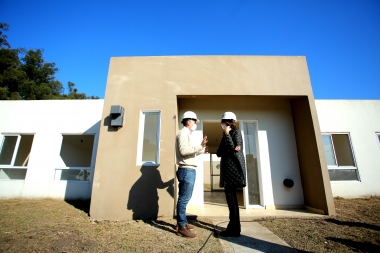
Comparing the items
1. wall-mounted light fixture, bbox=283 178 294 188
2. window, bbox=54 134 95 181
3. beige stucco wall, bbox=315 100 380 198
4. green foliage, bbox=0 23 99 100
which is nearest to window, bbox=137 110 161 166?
window, bbox=54 134 95 181

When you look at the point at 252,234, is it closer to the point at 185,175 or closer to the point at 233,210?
the point at 233,210

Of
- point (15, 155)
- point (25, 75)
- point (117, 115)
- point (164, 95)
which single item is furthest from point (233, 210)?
point (25, 75)

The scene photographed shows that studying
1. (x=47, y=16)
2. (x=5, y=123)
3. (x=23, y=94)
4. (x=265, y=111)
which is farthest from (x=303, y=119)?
(x=23, y=94)

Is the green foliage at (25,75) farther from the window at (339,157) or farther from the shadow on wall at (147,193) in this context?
the window at (339,157)

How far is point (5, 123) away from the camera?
5902mm

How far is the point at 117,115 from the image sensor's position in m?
3.71

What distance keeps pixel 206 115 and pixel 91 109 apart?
427cm

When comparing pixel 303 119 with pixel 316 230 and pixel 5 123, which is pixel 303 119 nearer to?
pixel 316 230

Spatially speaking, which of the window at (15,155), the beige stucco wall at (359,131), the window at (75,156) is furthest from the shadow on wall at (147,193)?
the beige stucco wall at (359,131)

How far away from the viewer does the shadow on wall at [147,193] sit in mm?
3277

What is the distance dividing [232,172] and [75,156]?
22.1ft

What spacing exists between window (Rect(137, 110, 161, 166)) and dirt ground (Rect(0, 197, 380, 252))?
46.8 inches

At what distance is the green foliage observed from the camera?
16.6 metres

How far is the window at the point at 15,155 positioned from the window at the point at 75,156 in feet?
3.69
